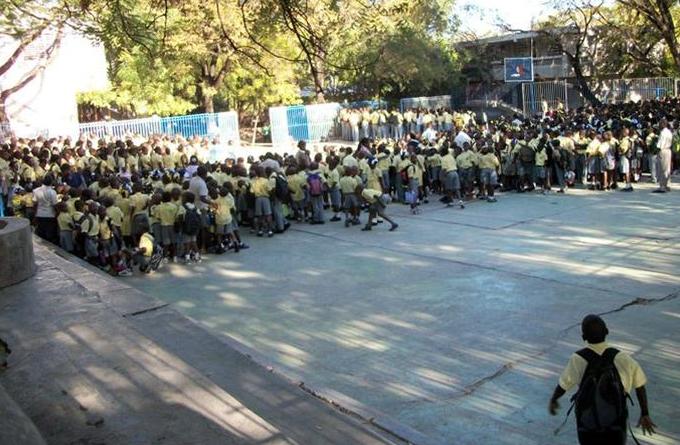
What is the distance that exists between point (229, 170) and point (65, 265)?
584 cm

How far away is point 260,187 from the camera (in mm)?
13766

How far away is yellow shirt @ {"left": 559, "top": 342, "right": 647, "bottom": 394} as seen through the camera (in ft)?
14.3

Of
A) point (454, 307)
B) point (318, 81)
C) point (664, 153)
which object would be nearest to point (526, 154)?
point (664, 153)

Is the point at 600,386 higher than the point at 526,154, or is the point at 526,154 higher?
the point at 526,154

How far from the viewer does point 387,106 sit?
36.4 metres

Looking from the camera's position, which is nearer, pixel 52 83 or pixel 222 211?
pixel 222 211

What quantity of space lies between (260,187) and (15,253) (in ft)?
20.4

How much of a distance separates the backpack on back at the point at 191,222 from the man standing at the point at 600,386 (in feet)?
27.1

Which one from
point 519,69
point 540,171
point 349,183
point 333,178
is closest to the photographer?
point 349,183

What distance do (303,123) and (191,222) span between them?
20272 millimetres

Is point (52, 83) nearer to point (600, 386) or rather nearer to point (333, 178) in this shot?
point (333, 178)

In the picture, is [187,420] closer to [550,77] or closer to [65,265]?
[65,265]

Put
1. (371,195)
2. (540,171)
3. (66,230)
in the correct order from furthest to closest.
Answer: (540,171) < (371,195) < (66,230)

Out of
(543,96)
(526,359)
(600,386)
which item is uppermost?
(543,96)
